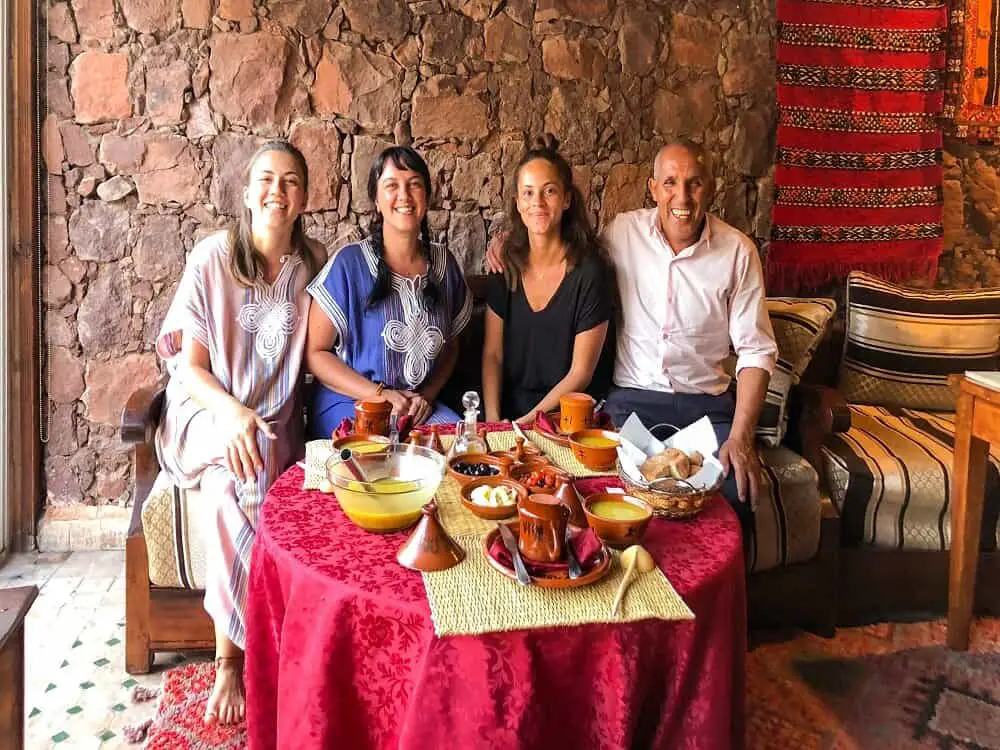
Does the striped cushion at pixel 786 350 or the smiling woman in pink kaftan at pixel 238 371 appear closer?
the smiling woman in pink kaftan at pixel 238 371

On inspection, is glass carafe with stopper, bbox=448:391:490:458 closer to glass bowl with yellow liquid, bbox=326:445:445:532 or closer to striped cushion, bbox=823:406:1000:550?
glass bowl with yellow liquid, bbox=326:445:445:532

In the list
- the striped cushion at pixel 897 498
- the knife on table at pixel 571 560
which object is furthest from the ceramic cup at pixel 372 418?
the striped cushion at pixel 897 498

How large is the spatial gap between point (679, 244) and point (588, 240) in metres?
0.29

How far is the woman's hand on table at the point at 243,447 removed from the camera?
1.98 metres

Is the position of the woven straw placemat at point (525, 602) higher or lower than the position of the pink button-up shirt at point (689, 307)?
lower

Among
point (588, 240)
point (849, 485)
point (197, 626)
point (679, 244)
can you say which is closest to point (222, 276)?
point (197, 626)

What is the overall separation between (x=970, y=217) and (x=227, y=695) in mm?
3361

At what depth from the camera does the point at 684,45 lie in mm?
3047

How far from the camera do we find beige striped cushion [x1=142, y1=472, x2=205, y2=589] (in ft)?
6.78

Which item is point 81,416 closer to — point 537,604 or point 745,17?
point 537,604

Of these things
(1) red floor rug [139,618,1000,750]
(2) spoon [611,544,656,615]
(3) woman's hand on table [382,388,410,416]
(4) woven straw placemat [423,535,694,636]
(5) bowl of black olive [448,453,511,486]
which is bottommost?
(1) red floor rug [139,618,1000,750]

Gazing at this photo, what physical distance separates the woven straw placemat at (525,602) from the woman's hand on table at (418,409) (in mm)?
1105

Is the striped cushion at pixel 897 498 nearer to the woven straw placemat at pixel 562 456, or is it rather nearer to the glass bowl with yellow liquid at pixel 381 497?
the woven straw placemat at pixel 562 456

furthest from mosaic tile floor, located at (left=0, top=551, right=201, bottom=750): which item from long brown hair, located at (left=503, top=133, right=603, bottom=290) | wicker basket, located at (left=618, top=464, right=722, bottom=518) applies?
long brown hair, located at (left=503, top=133, right=603, bottom=290)
